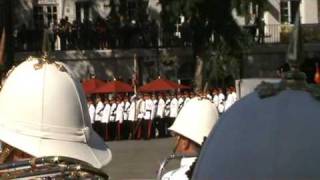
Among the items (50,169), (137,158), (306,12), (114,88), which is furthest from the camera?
(306,12)

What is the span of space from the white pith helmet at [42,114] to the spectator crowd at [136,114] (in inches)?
1053

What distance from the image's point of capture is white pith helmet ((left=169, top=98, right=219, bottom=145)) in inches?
242

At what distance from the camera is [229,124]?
2.28m

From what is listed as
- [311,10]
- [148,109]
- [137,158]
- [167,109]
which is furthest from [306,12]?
[137,158]

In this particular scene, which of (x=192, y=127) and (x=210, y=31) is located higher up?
(x=210, y=31)

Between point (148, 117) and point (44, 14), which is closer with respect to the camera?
point (148, 117)

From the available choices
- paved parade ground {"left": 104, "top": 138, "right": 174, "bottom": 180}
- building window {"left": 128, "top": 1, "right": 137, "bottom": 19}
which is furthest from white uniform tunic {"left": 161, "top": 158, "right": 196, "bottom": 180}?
building window {"left": 128, "top": 1, "right": 137, "bottom": 19}

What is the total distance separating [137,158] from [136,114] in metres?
8.43

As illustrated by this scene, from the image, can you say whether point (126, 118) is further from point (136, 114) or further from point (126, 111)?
point (136, 114)

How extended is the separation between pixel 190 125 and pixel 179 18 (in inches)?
1252

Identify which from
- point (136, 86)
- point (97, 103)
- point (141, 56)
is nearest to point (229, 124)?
point (97, 103)

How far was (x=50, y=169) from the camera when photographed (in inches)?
163

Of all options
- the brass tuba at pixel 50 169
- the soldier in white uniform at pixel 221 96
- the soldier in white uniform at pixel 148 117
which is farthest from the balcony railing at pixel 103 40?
the brass tuba at pixel 50 169

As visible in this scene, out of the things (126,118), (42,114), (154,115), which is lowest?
(126,118)
